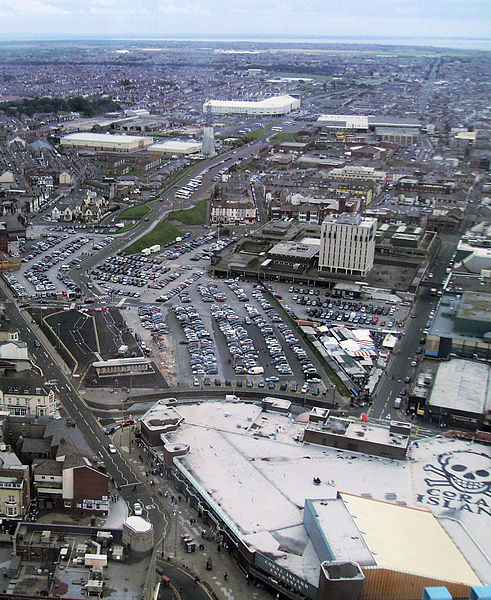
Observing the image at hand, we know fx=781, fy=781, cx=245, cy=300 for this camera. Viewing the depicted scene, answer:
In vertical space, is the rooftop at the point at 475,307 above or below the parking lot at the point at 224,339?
above

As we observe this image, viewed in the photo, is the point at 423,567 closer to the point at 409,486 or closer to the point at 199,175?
the point at 409,486

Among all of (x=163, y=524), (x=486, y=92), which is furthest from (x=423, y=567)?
(x=486, y=92)

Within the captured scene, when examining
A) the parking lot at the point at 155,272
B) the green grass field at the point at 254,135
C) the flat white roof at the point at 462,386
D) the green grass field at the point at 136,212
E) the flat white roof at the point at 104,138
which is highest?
the flat white roof at the point at 462,386

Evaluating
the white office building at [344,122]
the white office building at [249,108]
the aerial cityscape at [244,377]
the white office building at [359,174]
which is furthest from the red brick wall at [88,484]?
the white office building at [249,108]

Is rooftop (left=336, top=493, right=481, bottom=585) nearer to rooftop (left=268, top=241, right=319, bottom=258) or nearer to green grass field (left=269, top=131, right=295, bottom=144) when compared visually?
rooftop (left=268, top=241, right=319, bottom=258)

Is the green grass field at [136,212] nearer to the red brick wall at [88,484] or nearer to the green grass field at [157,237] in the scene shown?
the green grass field at [157,237]
